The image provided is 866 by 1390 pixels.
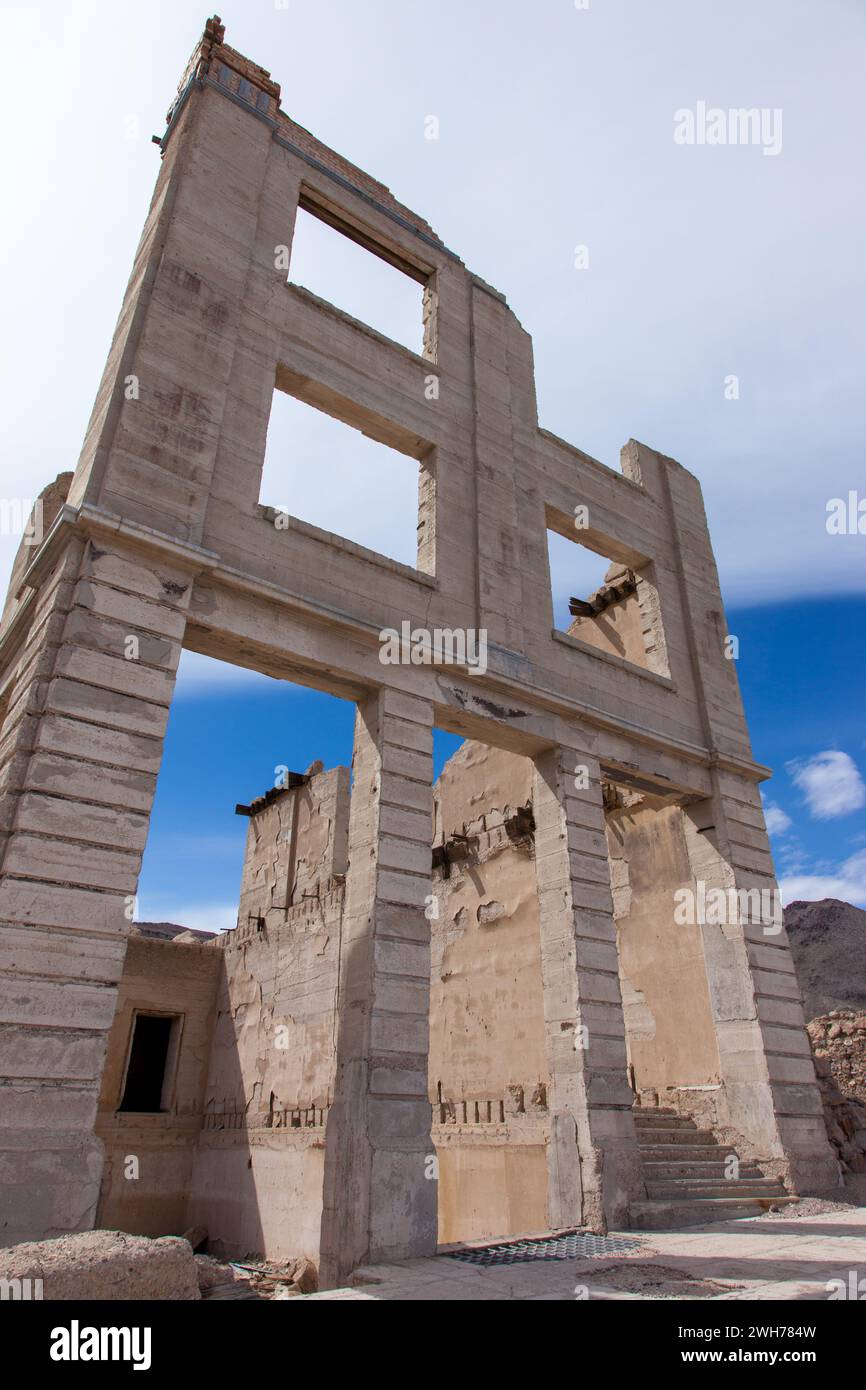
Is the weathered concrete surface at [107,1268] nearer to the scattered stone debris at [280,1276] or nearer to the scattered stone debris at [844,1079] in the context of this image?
the scattered stone debris at [280,1276]

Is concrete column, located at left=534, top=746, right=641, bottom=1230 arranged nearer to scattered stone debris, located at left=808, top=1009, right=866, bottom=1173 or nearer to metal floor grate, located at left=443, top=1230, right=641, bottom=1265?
metal floor grate, located at left=443, top=1230, right=641, bottom=1265

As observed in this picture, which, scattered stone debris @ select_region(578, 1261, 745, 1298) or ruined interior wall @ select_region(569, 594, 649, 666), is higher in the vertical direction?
ruined interior wall @ select_region(569, 594, 649, 666)

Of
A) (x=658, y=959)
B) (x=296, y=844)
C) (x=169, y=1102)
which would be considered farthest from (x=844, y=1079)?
(x=169, y=1102)

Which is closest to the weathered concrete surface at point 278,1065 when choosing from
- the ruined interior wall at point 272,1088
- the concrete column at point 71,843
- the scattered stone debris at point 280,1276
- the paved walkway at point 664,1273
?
the ruined interior wall at point 272,1088

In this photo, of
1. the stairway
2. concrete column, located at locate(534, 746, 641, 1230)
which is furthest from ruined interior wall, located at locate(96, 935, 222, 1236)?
the stairway

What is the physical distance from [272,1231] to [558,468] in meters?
11.7

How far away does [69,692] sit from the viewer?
6.41 meters

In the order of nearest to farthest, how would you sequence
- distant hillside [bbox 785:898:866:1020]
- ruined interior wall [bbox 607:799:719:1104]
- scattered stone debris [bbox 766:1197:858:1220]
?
scattered stone debris [bbox 766:1197:858:1220] < ruined interior wall [bbox 607:799:719:1104] < distant hillside [bbox 785:898:866:1020]

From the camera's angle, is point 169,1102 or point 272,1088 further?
point 169,1102

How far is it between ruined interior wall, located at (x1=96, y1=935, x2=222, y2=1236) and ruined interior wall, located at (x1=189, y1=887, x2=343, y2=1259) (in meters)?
0.32

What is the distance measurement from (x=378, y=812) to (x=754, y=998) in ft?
17.8

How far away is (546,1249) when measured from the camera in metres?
6.38

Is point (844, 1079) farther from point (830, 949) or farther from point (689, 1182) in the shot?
point (830, 949)

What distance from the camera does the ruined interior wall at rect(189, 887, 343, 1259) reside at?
11820 mm
